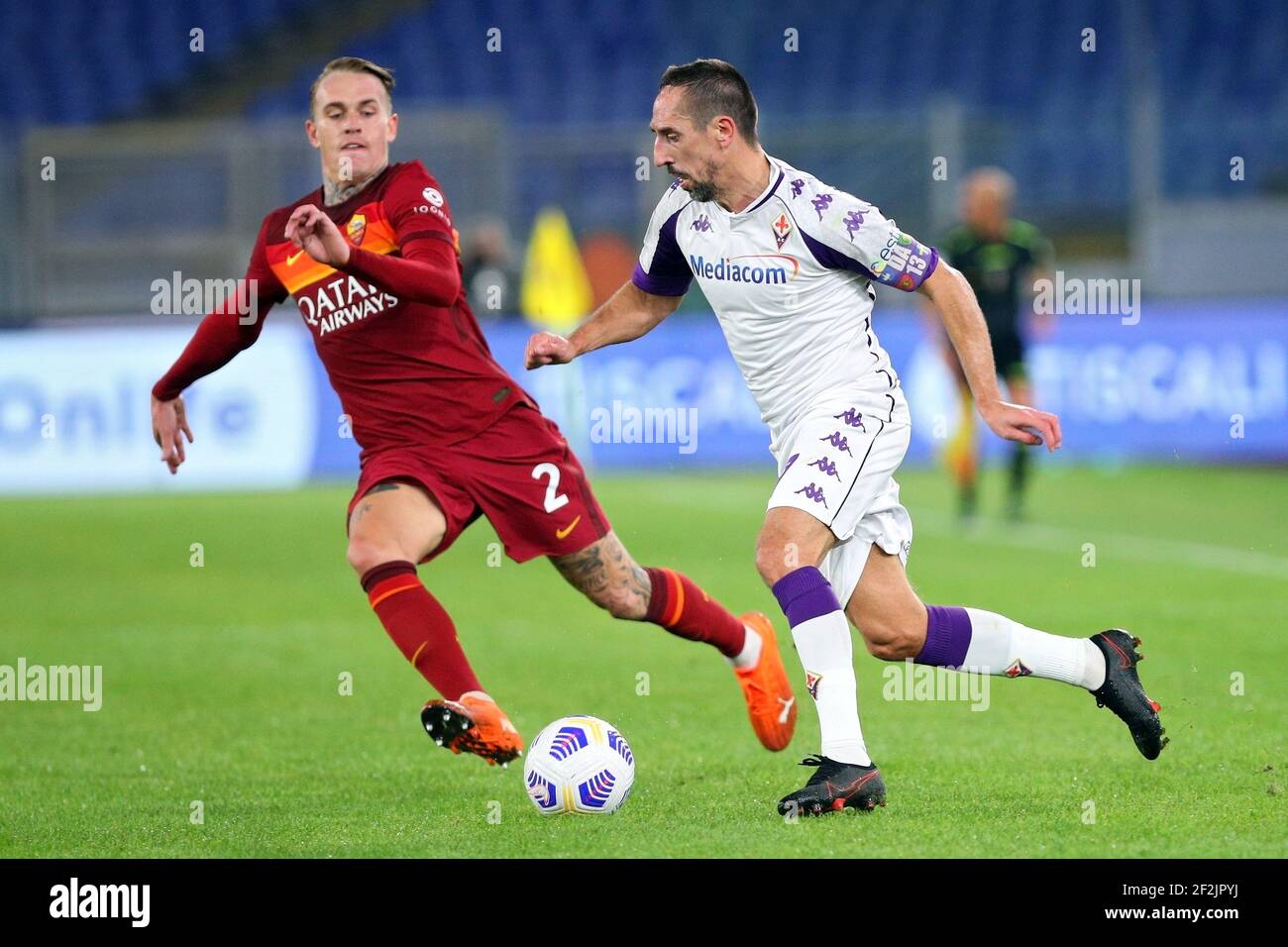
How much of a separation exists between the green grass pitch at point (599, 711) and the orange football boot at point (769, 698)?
0.37 ft

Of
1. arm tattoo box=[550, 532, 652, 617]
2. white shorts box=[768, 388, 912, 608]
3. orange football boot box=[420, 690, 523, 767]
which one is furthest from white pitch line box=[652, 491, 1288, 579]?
orange football boot box=[420, 690, 523, 767]

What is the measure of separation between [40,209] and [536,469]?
14.4 meters

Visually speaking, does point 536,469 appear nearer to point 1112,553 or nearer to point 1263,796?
point 1263,796

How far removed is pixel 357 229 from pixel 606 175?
1457cm

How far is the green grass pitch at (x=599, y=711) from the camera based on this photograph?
470 centimetres

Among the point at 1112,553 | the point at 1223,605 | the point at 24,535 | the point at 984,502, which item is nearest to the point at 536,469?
the point at 1223,605

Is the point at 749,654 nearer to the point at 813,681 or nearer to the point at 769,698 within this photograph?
the point at 769,698

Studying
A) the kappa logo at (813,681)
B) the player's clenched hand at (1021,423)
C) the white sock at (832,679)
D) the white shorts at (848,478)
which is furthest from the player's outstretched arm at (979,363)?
the kappa logo at (813,681)

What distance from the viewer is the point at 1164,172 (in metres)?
20.8

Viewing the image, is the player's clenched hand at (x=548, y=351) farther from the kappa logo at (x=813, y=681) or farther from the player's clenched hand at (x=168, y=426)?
the player's clenched hand at (x=168, y=426)

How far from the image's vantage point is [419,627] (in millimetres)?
5078

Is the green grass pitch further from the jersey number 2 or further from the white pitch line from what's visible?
the jersey number 2

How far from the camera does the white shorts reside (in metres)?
4.99

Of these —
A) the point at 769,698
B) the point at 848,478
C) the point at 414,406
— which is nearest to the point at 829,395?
the point at 848,478
